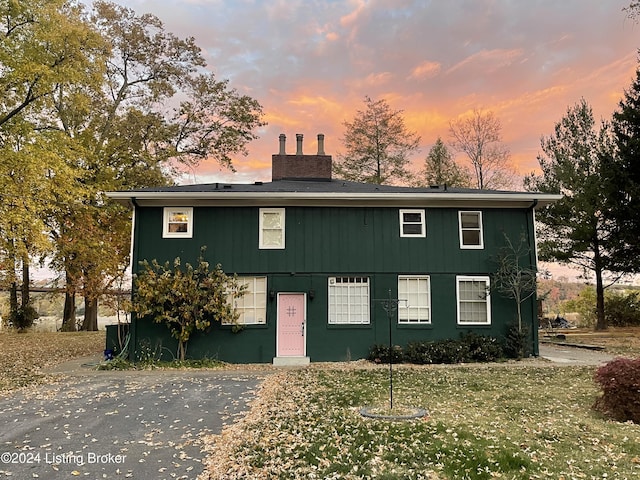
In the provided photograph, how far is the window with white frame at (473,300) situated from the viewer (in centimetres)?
1338

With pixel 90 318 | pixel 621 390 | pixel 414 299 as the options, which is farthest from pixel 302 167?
pixel 90 318

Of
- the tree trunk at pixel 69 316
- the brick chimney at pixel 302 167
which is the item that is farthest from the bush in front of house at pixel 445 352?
the tree trunk at pixel 69 316

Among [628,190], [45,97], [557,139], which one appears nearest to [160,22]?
[45,97]

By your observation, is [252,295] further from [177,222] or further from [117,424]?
[117,424]

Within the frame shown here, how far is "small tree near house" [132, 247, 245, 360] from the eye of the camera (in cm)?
1196

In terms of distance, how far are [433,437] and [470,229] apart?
9.15 meters

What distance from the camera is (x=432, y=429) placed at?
586 cm

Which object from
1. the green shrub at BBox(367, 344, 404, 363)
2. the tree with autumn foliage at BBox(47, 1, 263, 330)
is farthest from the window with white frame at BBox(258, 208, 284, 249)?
the tree with autumn foliage at BBox(47, 1, 263, 330)

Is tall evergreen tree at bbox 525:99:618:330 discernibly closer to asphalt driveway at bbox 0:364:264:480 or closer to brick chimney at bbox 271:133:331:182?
brick chimney at bbox 271:133:331:182

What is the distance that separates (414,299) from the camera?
1341 centimetres

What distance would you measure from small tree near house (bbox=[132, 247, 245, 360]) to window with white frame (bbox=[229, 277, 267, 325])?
1.45 ft

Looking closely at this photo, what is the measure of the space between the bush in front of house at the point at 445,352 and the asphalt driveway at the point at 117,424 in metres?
3.93

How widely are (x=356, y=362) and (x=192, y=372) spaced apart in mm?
4359

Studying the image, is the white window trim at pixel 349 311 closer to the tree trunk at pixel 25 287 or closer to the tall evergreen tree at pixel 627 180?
the tall evergreen tree at pixel 627 180
